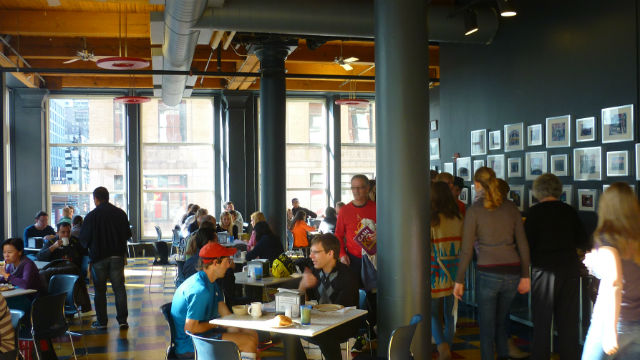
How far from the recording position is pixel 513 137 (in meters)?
7.14

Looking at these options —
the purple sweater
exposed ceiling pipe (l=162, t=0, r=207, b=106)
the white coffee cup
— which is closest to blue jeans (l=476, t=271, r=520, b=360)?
the white coffee cup

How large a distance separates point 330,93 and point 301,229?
6.72m

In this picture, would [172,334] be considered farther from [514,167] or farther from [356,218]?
[514,167]

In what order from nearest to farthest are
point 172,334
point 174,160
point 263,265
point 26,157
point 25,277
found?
1. point 172,334
2. point 25,277
3. point 263,265
4. point 26,157
5. point 174,160

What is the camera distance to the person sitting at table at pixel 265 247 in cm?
708

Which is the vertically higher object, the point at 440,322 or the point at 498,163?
the point at 498,163

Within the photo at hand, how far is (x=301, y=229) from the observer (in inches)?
415

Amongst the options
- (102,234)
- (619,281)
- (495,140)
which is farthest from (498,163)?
(102,234)

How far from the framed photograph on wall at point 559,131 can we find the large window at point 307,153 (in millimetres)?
10372

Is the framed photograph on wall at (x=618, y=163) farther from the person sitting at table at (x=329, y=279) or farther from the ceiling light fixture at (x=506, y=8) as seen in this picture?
the person sitting at table at (x=329, y=279)

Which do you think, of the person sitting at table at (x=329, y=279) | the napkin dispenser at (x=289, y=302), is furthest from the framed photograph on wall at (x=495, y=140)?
the napkin dispenser at (x=289, y=302)

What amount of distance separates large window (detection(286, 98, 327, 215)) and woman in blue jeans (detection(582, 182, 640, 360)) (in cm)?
1348

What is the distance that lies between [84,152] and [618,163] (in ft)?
43.2

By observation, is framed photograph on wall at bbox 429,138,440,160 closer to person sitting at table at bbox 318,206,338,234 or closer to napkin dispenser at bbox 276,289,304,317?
person sitting at table at bbox 318,206,338,234
